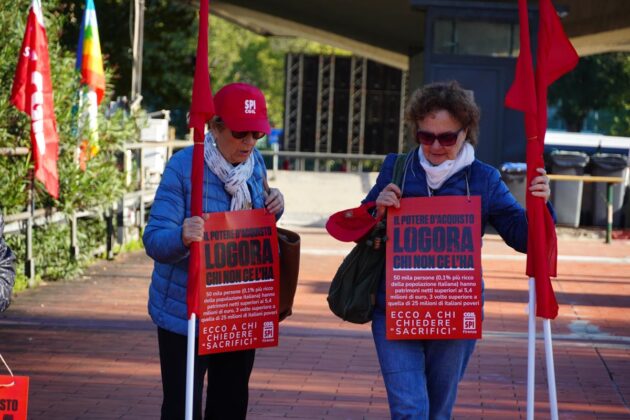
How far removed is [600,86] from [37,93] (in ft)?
121

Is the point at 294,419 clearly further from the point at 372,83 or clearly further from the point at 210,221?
the point at 372,83

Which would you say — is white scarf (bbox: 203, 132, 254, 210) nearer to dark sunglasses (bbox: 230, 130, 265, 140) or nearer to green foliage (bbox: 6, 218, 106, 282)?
dark sunglasses (bbox: 230, 130, 265, 140)

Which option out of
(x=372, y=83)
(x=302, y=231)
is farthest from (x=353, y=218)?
(x=372, y=83)

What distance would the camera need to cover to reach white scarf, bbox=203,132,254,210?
14.9 feet

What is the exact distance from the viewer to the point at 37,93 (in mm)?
10547

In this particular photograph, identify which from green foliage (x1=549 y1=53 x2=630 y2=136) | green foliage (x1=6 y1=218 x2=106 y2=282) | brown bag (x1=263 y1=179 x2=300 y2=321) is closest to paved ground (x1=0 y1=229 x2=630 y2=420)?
green foliage (x1=6 y1=218 x2=106 y2=282)

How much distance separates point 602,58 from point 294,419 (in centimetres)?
3976

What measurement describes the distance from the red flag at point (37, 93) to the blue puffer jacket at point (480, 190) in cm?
650

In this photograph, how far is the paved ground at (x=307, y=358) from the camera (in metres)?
7.00

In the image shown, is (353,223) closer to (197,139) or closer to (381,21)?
(197,139)

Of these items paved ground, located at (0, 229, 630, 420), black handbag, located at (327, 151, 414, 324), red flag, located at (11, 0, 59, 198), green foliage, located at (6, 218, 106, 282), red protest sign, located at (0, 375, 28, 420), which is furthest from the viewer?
green foliage, located at (6, 218, 106, 282)

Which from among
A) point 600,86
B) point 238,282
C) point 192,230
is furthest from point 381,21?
point 192,230

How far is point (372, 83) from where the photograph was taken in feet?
119

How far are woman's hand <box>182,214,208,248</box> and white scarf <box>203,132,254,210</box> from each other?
24 cm
